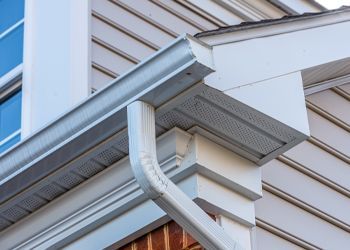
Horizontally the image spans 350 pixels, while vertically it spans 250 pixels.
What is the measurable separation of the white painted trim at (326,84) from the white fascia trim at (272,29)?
618 mm

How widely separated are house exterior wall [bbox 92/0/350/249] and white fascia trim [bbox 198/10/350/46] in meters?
0.83

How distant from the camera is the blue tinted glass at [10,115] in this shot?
196 inches

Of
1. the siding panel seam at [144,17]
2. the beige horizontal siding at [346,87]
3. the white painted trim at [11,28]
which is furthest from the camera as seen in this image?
the beige horizontal siding at [346,87]

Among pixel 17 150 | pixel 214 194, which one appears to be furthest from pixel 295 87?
pixel 17 150

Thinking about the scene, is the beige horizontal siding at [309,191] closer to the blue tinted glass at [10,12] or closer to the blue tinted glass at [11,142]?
the blue tinted glass at [11,142]

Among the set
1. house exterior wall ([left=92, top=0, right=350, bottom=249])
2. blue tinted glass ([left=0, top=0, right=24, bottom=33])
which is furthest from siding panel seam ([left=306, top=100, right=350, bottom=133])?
blue tinted glass ([left=0, top=0, right=24, bottom=33])

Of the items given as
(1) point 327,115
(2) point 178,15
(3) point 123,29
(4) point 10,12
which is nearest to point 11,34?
(4) point 10,12

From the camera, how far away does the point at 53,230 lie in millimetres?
4047

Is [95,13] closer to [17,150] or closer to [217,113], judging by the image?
[17,150]

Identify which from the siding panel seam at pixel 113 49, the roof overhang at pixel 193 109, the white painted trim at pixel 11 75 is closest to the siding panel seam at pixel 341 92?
the siding panel seam at pixel 113 49

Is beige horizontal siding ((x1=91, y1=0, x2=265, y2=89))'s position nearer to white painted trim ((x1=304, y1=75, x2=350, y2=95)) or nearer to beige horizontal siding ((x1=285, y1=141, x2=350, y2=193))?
white painted trim ((x1=304, y1=75, x2=350, y2=95))

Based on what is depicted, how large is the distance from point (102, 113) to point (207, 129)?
15.9 inches

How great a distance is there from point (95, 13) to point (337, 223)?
1641 millimetres

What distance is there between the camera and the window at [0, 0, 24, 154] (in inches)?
196
